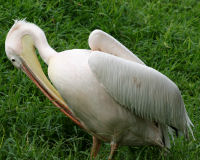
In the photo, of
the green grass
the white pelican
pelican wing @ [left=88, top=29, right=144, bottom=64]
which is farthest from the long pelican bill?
pelican wing @ [left=88, top=29, right=144, bottom=64]

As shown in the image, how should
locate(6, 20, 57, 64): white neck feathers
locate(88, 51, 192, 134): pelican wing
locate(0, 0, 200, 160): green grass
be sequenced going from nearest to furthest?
locate(88, 51, 192, 134): pelican wing → locate(6, 20, 57, 64): white neck feathers → locate(0, 0, 200, 160): green grass

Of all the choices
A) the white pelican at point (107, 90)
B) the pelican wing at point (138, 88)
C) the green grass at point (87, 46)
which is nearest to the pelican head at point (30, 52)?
the white pelican at point (107, 90)

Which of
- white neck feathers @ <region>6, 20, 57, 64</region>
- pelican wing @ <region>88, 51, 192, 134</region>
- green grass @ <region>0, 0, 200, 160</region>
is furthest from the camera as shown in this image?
green grass @ <region>0, 0, 200, 160</region>

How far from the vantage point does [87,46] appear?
598 centimetres

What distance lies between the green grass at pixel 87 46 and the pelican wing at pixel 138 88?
16.3 inches

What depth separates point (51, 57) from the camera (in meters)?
4.46

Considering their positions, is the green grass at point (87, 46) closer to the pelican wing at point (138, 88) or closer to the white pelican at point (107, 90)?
the white pelican at point (107, 90)

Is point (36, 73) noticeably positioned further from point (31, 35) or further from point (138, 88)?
point (138, 88)

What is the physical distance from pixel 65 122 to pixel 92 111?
84cm

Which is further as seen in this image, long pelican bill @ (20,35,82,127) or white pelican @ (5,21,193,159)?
long pelican bill @ (20,35,82,127)

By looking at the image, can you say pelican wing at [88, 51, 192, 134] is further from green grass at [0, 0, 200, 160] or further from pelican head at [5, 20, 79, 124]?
pelican head at [5, 20, 79, 124]

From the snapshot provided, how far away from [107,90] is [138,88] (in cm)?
30

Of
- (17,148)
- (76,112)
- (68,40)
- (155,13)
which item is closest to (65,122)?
(76,112)

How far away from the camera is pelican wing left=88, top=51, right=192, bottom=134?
4.13 metres
